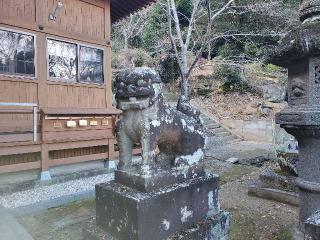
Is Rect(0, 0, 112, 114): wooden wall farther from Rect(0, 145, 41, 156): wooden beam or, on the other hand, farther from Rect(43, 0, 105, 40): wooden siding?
Rect(0, 145, 41, 156): wooden beam

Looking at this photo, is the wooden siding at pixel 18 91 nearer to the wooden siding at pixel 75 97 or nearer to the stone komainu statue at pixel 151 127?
the wooden siding at pixel 75 97

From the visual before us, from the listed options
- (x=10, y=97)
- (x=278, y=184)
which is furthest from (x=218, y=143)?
(x=10, y=97)

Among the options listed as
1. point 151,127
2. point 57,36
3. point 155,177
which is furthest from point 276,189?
point 57,36

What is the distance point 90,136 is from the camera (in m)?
7.92

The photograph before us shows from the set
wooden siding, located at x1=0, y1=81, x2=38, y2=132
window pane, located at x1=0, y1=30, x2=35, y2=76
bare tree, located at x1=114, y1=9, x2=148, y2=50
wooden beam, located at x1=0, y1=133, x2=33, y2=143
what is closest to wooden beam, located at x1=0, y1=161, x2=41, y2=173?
wooden beam, located at x1=0, y1=133, x2=33, y2=143

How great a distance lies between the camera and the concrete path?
3348mm

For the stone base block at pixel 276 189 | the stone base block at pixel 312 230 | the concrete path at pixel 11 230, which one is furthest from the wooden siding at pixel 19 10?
the stone base block at pixel 312 230

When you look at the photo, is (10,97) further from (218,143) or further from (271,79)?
(271,79)

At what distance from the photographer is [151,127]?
2686mm

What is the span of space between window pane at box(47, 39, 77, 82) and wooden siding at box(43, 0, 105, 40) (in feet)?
1.41

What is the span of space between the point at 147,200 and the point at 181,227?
61 centimetres

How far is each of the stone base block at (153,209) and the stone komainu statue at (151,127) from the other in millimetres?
244

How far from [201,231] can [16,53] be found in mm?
6445

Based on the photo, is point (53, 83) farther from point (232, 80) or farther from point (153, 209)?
point (232, 80)
